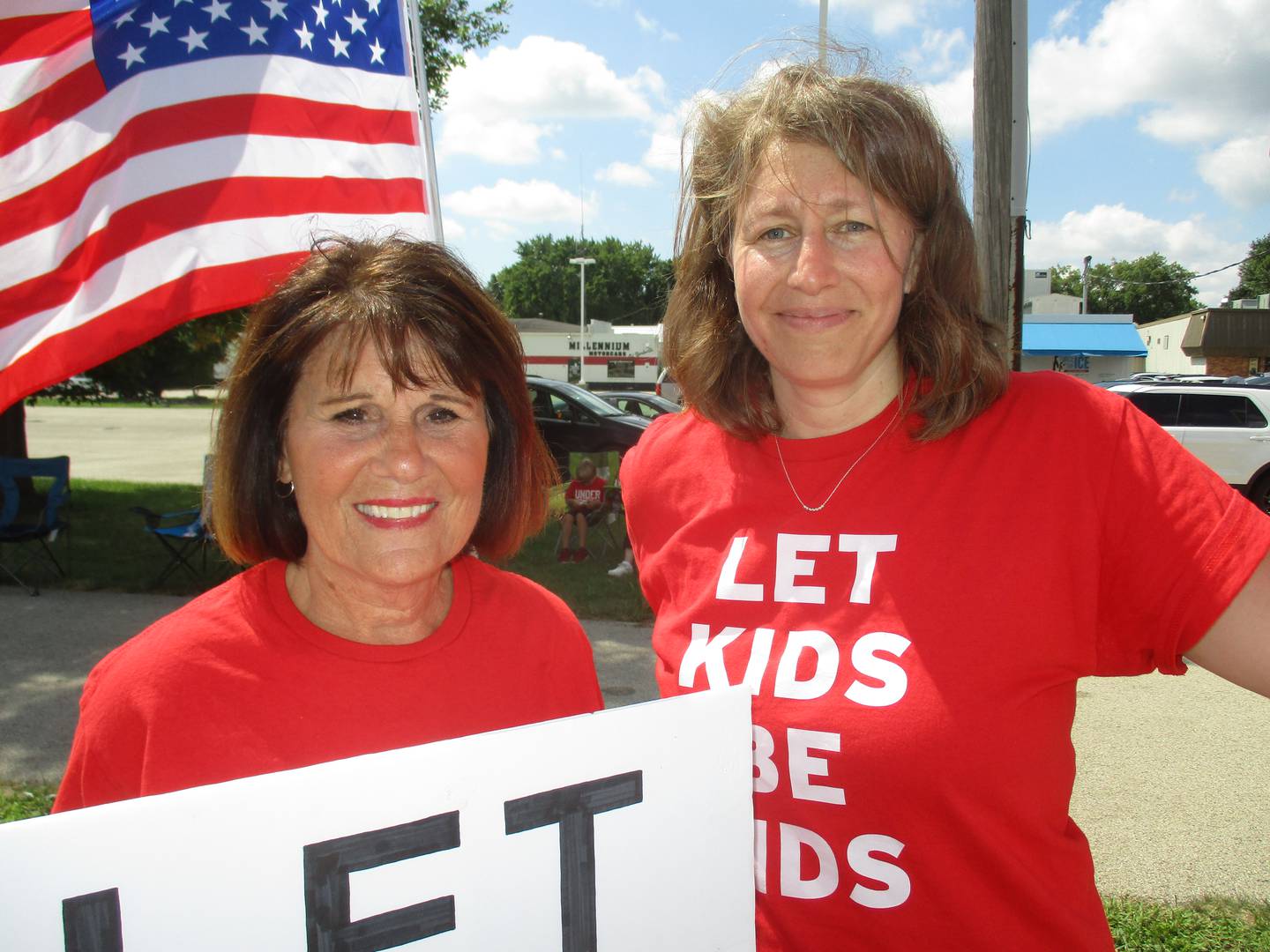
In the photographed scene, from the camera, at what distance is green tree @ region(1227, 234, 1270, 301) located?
87.0m

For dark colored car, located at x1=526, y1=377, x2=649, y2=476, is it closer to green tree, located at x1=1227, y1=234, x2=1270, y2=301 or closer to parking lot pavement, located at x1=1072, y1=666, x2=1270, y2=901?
parking lot pavement, located at x1=1072, y1=666, x2=1270, y2=901

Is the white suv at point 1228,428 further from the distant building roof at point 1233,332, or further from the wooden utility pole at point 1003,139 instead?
the distant building roof at point 1233,332

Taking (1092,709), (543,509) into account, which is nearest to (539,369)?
(1092,709)

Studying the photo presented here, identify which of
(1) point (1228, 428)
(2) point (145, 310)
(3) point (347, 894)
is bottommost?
(1) point (1228, 428)

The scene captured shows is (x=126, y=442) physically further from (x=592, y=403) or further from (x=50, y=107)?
(x=50, y=107)

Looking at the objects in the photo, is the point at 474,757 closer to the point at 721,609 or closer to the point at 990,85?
the point at 721,609

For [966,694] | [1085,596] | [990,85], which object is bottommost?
[966,694]

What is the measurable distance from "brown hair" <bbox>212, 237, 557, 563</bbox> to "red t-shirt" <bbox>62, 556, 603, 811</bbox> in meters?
0.14

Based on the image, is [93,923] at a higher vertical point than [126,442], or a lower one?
higher

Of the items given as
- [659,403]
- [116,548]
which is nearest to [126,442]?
[659,403]

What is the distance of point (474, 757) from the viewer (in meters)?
1.46

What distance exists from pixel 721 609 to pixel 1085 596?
24.0 inches

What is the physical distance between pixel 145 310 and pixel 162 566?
6.93m

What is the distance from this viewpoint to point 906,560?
1.60 metres
